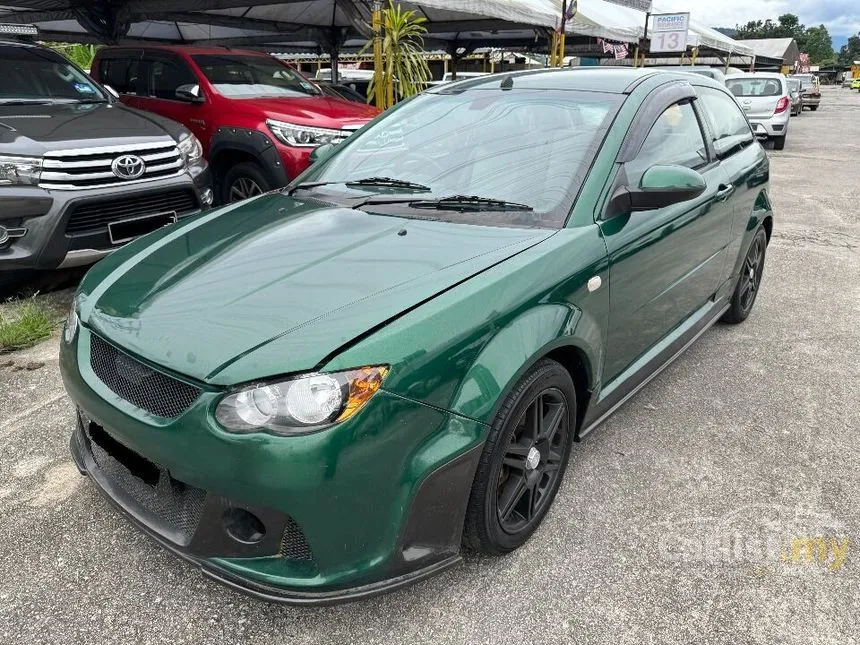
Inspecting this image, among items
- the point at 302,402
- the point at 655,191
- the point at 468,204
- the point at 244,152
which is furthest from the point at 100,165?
the point at 655,191

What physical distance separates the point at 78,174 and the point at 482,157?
2.91 metres

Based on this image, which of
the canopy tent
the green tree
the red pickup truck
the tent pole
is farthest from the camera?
the green tree

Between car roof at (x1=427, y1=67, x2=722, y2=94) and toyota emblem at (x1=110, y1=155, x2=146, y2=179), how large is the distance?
2.34 m

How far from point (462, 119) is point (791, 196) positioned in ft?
25.6

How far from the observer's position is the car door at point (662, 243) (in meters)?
2.51

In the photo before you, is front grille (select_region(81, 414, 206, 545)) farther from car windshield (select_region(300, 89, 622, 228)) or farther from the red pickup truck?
the red pickup truck

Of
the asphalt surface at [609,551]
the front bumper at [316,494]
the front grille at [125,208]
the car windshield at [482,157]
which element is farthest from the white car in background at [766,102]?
the front bumper at [316,494]

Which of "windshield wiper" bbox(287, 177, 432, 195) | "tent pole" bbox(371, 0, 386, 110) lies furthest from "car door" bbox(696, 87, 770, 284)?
"tent pole" bbox(371, 0, 386, 110)

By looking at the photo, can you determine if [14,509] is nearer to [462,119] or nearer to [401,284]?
[401,284]

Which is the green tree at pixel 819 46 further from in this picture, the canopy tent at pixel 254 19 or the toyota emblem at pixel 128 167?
the toyota emblem at pixel 128 167

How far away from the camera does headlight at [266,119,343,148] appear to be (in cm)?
551

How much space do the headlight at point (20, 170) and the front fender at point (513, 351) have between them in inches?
138

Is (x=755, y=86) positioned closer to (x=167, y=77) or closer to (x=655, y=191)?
(x=167, y=77)

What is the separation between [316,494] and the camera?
1.60 meters
